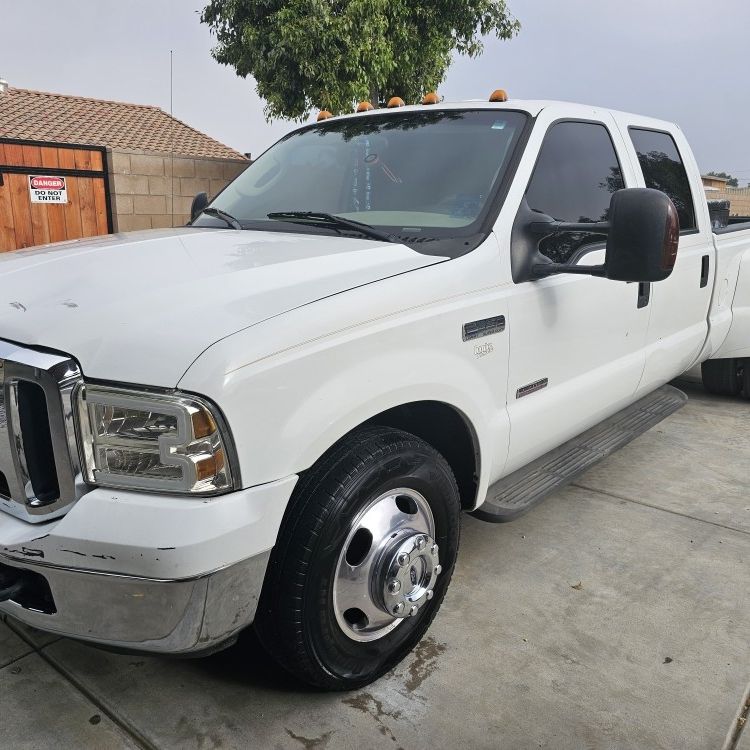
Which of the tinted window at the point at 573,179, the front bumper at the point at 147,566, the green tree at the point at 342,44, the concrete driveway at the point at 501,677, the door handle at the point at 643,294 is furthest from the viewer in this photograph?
the green tree at the point at 342,44

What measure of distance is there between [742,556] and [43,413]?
9.48 feet

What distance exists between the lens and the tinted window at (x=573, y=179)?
9.76ft

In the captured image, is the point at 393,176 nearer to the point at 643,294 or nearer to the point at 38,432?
the point at 643,294

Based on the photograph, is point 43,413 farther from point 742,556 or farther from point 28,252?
point 742,556

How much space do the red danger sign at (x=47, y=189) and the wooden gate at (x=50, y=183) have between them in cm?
2

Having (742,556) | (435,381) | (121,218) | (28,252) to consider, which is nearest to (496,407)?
(435,381)

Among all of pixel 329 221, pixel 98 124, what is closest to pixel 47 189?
pixel 329 221

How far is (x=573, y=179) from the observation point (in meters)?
3.22

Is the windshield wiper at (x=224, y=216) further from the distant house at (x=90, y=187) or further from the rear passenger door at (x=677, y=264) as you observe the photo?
the distant house at (x=90, y=187)

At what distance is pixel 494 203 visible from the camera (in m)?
2.73

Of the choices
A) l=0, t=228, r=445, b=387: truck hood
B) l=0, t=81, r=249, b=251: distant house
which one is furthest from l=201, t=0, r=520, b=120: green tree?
l=0, t=228, r=445, b=387: truck hood

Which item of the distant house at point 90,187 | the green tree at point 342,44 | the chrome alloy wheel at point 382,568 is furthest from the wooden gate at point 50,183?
the chrome alloy wheel at point 382,568

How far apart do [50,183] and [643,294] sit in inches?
413

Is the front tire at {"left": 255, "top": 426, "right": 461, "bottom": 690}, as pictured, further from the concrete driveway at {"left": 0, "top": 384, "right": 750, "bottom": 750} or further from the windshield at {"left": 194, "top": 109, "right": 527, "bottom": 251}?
the windshield at {"left": 194, "top": 109, "right": 527, "bottom": 251}
